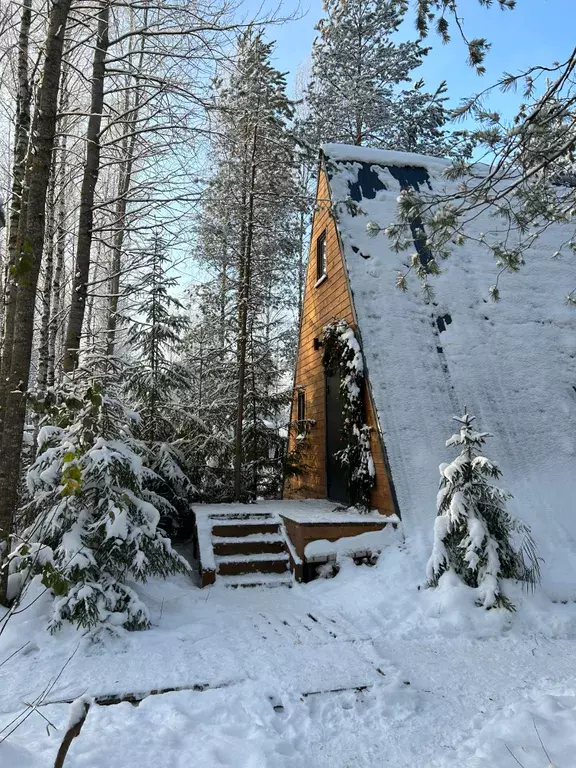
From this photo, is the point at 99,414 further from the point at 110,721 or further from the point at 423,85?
the point at 423,85

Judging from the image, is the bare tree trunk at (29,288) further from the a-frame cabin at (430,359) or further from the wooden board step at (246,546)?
the a-frame cabin at (430,359)

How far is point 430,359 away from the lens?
23.6 ft

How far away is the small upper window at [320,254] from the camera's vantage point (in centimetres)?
965

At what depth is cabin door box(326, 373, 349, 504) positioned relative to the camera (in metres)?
8.31

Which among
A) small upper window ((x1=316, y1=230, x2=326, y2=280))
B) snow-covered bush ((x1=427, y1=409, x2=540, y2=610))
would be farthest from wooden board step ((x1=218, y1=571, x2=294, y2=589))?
small upper window ((x1=316, y1=230, x2=326, y2=280))

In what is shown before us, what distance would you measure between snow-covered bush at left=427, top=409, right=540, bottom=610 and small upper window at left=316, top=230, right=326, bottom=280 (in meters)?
5.51

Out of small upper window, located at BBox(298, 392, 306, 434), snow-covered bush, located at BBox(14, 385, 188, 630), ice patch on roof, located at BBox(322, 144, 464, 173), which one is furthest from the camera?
small upper window, located at BBox(298, 392, 306, 434)

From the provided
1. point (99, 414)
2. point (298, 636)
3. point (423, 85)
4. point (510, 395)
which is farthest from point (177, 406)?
point (423, 85)

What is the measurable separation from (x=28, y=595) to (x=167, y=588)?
1.42 meters

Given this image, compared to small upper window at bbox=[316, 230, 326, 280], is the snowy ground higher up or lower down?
lower down

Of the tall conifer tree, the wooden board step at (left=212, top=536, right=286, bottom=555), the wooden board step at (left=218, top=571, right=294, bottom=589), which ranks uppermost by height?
the tall conifer tree

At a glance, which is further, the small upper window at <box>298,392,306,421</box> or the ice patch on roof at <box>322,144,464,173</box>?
the small upper window at <box>298,392,306,421</box>

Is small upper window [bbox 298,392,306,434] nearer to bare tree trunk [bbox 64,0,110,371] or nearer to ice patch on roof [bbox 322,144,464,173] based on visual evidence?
ice patch on roof [bbox 322,144,464,173]

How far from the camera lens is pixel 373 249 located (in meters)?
8.11
